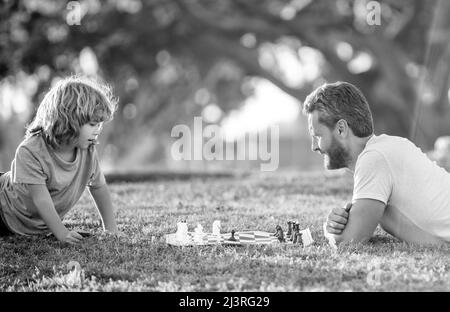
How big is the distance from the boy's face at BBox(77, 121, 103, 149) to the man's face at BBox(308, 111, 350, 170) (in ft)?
5.37

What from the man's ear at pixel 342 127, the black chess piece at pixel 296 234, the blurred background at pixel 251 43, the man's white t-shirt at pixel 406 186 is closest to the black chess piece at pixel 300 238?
the black chess piece at pixel 296 234

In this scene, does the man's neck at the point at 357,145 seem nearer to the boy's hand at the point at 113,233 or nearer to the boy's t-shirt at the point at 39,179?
the boy's hand at the point at 113,233

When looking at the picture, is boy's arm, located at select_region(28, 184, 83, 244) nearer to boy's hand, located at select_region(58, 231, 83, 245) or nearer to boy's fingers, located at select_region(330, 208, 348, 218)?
boy's hand, located at select_region(58, 231, 83, 245)

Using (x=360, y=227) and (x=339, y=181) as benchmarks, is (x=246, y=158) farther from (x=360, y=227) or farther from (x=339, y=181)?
(x=360, y=227)

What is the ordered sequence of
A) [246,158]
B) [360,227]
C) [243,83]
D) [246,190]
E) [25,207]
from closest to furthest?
[360,227], [25,207], [246,190], [243,83], [246,158]

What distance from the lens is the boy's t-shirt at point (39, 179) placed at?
15.9ft

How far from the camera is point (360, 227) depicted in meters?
4.30

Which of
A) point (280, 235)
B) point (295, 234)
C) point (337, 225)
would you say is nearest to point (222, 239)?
point (280, 235)

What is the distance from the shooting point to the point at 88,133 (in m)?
4.96

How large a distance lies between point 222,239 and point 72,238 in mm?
1077

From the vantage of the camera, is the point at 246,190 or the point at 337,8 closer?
the point at 246,190

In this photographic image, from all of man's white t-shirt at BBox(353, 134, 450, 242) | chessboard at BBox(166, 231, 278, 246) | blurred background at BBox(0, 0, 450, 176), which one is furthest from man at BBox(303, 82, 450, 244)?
blurred background at BBox(0, 0, 450, 176)
